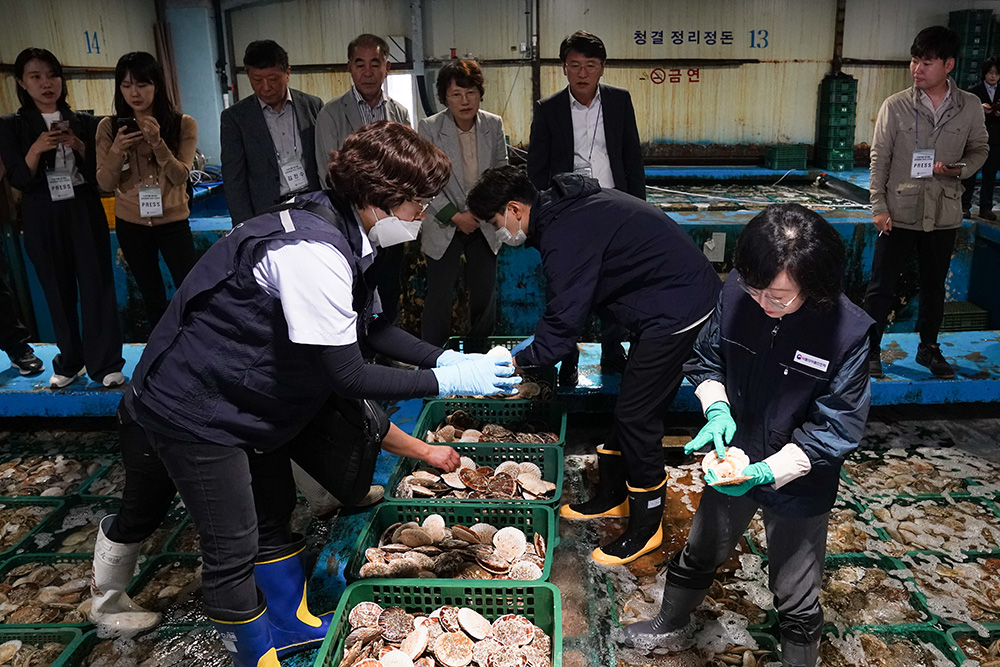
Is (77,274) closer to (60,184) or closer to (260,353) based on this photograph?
(60,184)

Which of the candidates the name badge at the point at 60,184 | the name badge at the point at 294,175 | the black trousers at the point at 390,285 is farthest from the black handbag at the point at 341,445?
the name badge at the point at 60,184

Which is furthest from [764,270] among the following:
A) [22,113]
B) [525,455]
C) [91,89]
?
[91,89]

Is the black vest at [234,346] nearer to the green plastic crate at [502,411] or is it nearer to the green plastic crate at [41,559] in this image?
the green plastic crate at [41,559]

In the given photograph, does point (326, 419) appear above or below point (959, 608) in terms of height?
above

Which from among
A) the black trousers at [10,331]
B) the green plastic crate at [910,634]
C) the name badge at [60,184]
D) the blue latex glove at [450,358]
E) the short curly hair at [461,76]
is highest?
the short curly hair at [461,76]

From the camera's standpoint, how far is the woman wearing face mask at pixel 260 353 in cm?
151

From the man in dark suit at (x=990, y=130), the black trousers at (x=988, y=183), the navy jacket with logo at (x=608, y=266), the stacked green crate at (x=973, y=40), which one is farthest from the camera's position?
the stacked green crate at (x=973, y=40)

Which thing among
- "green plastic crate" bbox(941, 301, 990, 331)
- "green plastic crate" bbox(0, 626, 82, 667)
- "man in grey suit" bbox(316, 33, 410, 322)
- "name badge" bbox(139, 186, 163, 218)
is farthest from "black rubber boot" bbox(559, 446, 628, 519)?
"green plastic crate" bbox(941, 301, 990, 331)

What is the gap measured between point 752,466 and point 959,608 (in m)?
1.15

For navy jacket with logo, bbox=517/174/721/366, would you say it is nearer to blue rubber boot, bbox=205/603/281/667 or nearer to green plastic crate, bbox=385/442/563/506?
green plastic crate, bbox=385/442/563/506

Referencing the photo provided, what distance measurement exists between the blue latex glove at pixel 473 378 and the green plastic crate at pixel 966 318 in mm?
3842

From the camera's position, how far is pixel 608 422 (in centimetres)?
344

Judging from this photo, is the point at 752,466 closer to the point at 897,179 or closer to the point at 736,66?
the point at 897,179

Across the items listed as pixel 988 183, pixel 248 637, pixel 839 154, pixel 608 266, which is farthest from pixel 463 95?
pixel 839 154
